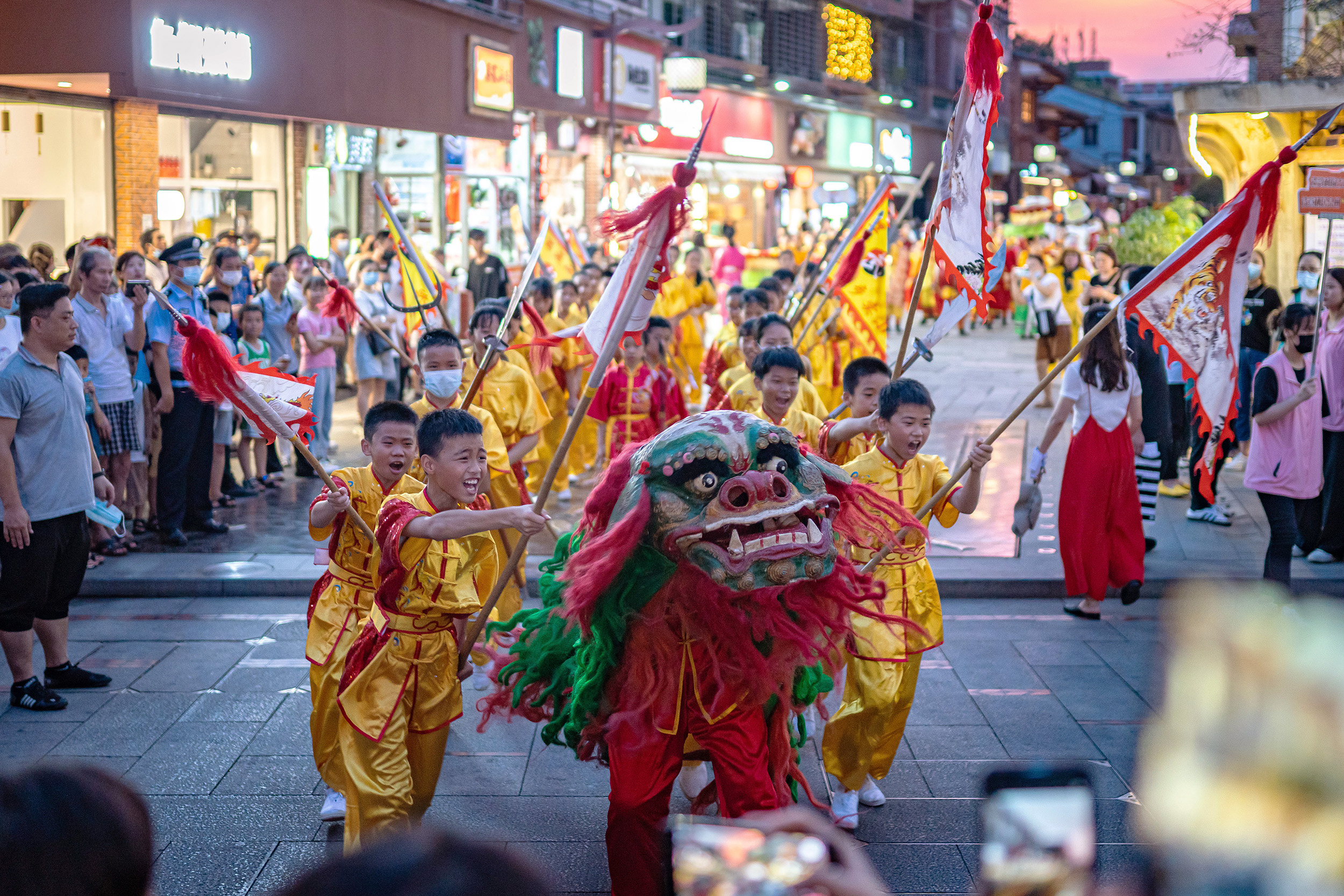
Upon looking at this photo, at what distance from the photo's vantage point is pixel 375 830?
4066 mm

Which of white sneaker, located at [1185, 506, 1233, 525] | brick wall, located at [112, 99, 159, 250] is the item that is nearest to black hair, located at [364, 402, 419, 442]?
white sneaker, located at [1185, 506, 1233, 525]

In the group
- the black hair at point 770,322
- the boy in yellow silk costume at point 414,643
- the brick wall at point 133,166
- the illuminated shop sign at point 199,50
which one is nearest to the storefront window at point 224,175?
the brick wall at point 133,166

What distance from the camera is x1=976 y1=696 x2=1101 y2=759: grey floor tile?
5.57 m

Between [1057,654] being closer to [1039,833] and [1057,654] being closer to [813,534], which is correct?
[813,534]

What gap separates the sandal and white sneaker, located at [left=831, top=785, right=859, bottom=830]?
549cm

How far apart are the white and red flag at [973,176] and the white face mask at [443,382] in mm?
2147

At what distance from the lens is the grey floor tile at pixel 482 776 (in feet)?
17.2

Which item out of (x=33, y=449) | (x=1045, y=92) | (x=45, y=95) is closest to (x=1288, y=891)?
(x=33, y=449)

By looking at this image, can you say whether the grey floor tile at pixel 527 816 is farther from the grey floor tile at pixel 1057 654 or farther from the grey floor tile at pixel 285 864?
the grey floor tile at pixel 1057 654

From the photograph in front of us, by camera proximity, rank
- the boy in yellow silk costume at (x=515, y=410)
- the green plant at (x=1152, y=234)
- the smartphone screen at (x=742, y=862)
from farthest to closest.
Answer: the green plant at (x=1152, y=234) < the boy in yellow silk costume at (x=515, y=410) < the smartphone screen at (x=742, y=862)

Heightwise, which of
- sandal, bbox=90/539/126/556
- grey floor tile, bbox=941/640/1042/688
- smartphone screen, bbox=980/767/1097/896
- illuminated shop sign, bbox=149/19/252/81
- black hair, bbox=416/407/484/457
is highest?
illuminated shop sign, bbox=149/19/252/81

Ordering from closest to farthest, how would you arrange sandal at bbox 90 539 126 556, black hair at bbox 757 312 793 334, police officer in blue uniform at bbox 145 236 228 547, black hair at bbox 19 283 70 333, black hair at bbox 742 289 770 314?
black hair at bbox 19 283 70 333 → black hair at bbox 757 312 793 334 → sandal at bbox 90 539 126 556 → police officer in blue uniform at bbox 145 236 228 547 → black hair at bbox 742 289 770 314

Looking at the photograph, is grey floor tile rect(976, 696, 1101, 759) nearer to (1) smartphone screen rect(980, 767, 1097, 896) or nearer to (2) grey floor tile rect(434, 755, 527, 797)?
(2) grey floor tile rect(434, 755, 527, 797)

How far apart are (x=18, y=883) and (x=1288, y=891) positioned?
54.6 inches
